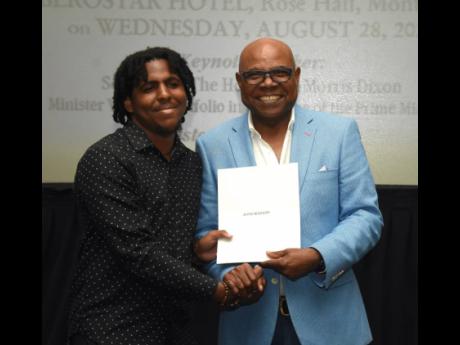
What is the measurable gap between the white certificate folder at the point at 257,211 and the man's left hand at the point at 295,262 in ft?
0.17

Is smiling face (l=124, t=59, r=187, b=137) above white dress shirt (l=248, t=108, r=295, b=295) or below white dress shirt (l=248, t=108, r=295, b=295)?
above

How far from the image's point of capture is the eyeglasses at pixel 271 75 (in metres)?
2.73

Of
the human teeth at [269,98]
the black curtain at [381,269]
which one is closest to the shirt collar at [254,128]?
the human teeth at [269,98]

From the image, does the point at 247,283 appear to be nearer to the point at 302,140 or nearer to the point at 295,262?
the point at 295,262

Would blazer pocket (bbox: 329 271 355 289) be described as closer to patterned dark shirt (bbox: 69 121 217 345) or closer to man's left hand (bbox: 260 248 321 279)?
man's left hand (bbox: 260 248 321 279)

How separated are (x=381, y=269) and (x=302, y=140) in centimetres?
196

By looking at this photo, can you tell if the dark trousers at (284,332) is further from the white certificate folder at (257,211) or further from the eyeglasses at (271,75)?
the eyeglasses at (271,75)

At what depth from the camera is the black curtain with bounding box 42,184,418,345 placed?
4.29 m

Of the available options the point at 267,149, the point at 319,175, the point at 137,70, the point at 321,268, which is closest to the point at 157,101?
the point at 137,70

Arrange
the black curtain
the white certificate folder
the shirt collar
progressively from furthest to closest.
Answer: the black curtain → the shirt collar → the white certificate folder

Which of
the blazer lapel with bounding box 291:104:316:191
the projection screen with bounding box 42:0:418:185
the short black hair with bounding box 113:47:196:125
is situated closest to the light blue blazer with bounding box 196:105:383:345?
the blazer lapel with bounding box 291:104:316:191

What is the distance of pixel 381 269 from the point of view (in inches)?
169

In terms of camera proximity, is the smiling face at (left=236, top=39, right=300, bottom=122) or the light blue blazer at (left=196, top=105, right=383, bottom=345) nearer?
the light blue blazer at (left=196, top=105, right=383, bottom=345)

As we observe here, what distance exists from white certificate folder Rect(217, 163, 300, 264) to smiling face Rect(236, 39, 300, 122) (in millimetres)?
296
